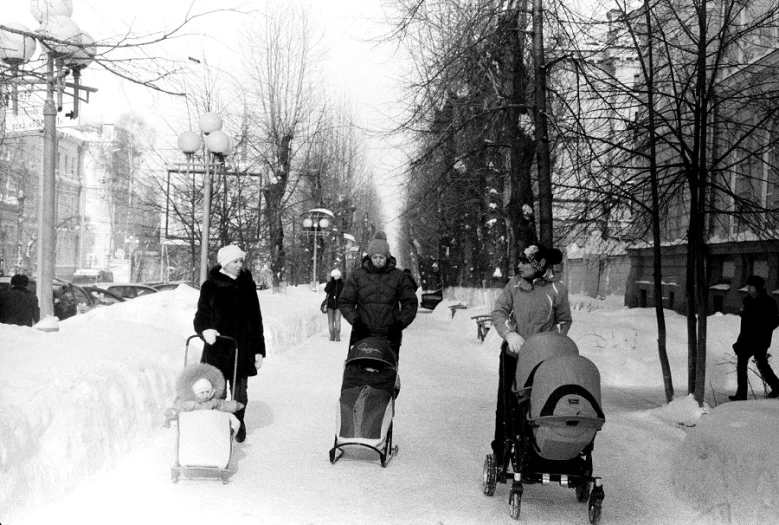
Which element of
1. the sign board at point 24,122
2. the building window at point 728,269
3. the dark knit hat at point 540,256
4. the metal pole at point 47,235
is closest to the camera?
the dark knit hat at point 540,256

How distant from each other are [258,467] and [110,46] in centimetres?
385

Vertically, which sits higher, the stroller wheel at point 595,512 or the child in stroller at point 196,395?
the child in stroller at point 196,395

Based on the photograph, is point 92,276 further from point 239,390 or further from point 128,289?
point 239,390

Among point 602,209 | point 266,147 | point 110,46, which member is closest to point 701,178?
point 602,209

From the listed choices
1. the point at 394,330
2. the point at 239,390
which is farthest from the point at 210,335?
the point at 394,330

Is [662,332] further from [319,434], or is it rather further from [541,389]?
[541,389]

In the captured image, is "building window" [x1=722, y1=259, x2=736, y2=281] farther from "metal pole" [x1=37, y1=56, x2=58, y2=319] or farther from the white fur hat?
"metal pole" [x1=37, y1=56, x2=58, y2=319]

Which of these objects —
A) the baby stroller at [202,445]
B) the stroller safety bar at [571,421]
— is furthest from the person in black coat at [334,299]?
the stroller safety bar at [571,421]

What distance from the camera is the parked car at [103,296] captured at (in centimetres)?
2713

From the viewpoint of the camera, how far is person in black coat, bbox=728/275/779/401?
1276cm

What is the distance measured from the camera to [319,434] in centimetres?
928

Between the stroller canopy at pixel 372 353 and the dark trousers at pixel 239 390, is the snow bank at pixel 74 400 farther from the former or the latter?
the stroller canopy at pixel 372 353

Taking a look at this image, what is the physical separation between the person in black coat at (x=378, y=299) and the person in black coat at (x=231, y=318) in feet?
3.13

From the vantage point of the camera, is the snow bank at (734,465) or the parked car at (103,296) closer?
the snow bank at (734,465)
